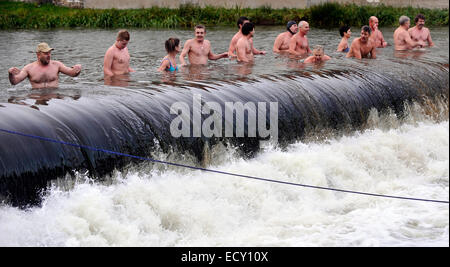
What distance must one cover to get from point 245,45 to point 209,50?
1030 mm

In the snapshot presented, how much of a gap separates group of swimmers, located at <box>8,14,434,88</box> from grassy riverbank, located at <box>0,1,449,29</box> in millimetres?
11037

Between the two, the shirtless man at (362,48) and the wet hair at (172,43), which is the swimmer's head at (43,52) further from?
the shirtless man at (362,48)

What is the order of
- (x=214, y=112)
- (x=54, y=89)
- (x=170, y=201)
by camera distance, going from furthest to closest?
(x=54, y=89)
(x=214, y=112)
(x=170, y=201)

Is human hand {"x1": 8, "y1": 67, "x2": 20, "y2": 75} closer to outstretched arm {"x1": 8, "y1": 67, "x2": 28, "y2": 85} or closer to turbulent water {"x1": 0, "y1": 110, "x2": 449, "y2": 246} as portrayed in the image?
outstretched arm {"x1": 8, "y1": 67, "x2": 28, "y2": 85}

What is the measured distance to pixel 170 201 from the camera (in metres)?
7.27

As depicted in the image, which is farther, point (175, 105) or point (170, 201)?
point (175, 105)

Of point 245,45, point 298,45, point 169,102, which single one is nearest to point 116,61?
point 169,102

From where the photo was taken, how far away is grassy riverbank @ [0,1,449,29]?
2936cm

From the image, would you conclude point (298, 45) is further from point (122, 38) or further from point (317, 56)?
point (122, 38)

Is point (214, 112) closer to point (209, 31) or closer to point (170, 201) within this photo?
point (170, 201)

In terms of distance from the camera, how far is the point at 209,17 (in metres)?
31.4

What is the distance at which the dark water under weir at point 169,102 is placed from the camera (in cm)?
680
